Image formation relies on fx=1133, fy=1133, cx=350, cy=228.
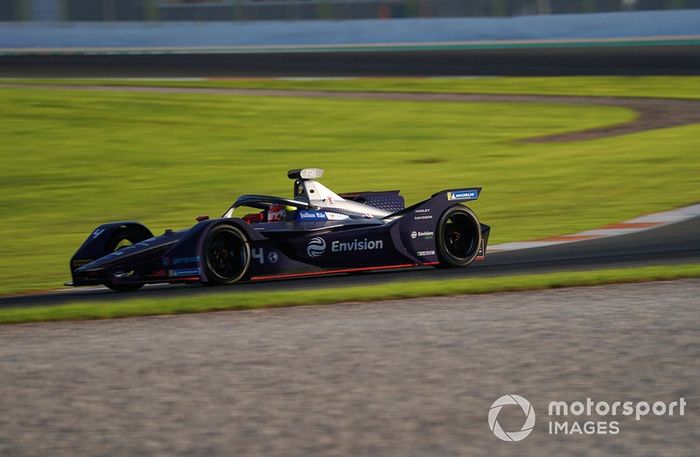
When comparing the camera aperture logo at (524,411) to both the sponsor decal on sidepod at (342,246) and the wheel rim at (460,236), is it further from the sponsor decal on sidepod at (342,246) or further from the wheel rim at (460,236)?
the wheel rim at (460,236)

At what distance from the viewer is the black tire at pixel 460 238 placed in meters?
10.4

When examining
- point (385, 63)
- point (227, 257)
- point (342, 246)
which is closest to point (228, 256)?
point (227, 257)

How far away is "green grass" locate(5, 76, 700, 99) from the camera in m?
25.9

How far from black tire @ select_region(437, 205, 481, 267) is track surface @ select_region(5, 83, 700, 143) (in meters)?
10.7

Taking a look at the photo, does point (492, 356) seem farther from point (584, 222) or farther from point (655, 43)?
point (655, 43)

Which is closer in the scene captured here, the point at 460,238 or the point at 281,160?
the point at 460,238

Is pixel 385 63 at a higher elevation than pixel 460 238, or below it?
higher

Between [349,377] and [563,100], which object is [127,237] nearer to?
[349,377]

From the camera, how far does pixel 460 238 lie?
10.5 metres

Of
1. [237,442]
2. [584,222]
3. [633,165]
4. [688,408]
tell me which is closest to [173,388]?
[237,442]

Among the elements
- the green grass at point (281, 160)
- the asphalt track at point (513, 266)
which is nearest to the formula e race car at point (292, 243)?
the asphalt track at point (513, 266)

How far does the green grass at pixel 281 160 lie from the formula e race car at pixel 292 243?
1.38 m

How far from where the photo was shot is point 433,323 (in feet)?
25.0

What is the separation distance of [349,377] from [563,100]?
1948 cm
